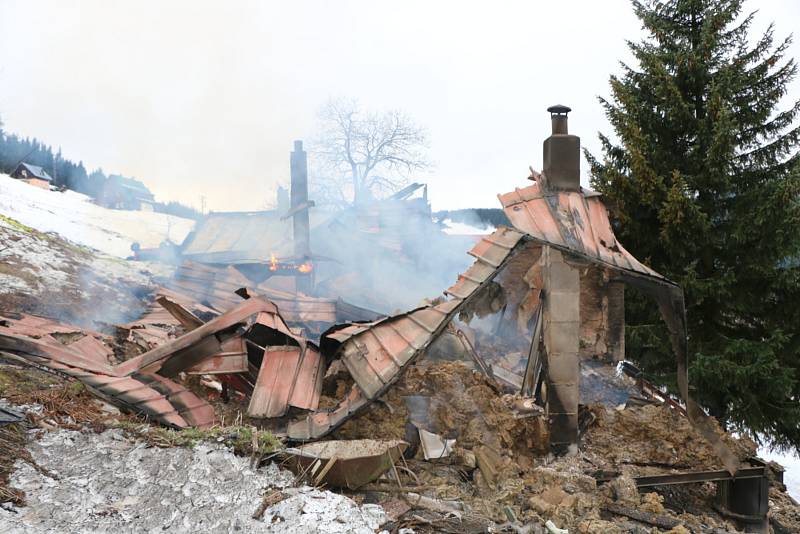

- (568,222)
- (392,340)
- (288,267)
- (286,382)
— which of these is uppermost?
(568,222)

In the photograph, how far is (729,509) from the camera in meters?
6.16

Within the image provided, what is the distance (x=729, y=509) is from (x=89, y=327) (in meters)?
11.5

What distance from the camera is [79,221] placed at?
2803 centimetres

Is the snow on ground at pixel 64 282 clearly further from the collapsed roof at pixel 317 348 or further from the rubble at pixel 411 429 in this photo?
the collapsed roof at pixel 317 348

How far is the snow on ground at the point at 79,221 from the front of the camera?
2172 centimetres

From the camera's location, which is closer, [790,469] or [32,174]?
[790,469]

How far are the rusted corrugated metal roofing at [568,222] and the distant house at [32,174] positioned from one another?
159ft

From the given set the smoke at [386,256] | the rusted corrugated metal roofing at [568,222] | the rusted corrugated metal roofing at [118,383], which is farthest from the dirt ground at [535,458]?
the smoke at [386,256]

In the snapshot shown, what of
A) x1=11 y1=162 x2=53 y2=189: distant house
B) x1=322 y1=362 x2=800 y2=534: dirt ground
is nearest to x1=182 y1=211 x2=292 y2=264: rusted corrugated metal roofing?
x1=322 y1=362 x2=800 y2=534: dirt ground

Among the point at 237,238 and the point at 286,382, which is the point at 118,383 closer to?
the point at 286,382

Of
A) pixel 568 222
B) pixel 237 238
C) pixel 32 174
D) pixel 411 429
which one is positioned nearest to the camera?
pixel 411 429

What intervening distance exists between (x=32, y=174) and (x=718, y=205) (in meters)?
54.1

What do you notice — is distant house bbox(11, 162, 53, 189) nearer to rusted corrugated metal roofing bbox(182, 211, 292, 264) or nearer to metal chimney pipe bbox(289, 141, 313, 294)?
rusted corrugated metal roofing bbox(182, 211, 292, 264)

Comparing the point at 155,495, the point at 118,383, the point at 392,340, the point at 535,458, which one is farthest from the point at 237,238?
the point at 155,495
